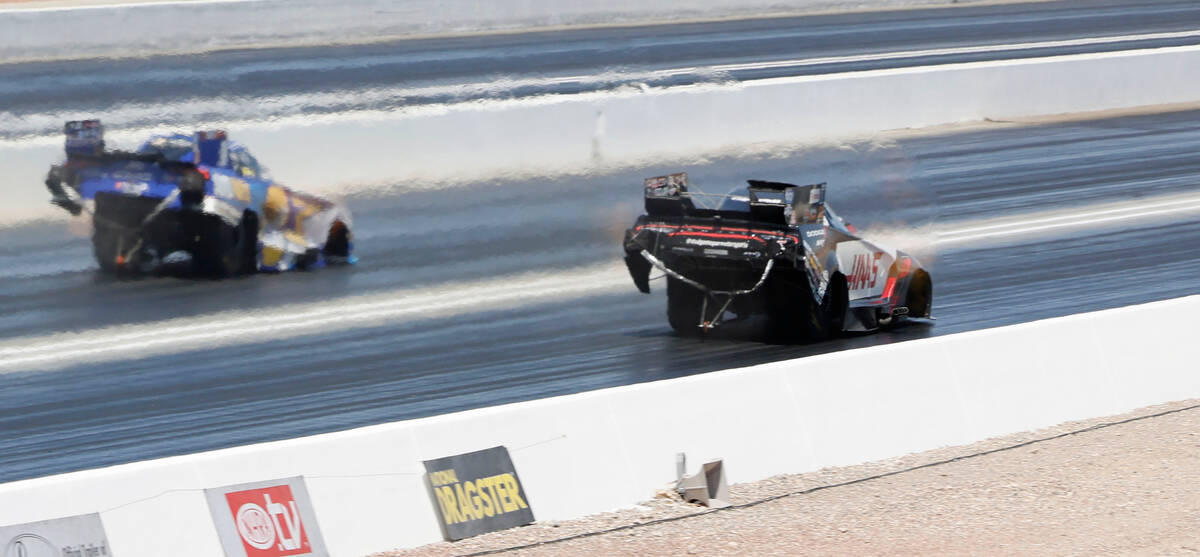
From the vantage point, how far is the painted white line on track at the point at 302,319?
13000 millimetres

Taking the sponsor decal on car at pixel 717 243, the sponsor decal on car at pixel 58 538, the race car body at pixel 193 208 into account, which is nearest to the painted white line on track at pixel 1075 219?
the sponsor decal on car at pixel 717 243

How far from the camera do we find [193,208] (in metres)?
15.6

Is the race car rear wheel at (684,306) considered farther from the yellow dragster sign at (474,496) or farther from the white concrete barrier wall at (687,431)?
the yellow dragster sign at (474,496)

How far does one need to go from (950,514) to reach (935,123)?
54.5 ft

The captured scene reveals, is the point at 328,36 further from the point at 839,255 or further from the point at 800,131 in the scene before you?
→ the point at 839,255

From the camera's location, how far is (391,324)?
1426cm

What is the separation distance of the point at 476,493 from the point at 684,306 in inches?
258

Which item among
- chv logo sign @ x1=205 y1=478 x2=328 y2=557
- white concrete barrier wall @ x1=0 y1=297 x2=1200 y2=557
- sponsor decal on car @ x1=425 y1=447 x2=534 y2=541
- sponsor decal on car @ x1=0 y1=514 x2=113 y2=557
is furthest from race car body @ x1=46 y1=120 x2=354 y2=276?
sponsor decal on car @ x1=0 y1=514 x2=113 y2=557

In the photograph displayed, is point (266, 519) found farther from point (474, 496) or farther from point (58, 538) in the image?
point (474, 496)

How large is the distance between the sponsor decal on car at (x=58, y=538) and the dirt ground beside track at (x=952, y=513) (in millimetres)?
1484

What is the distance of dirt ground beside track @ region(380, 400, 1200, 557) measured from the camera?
751 centimetres

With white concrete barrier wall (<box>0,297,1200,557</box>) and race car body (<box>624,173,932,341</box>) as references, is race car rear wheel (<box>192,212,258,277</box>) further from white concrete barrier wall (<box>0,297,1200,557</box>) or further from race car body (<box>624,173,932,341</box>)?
white concrete barrier wall (<box>0,297,1200,557</box>)

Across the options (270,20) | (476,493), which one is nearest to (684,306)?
(476,493)

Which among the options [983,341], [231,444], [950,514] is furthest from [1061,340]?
[231,444]
